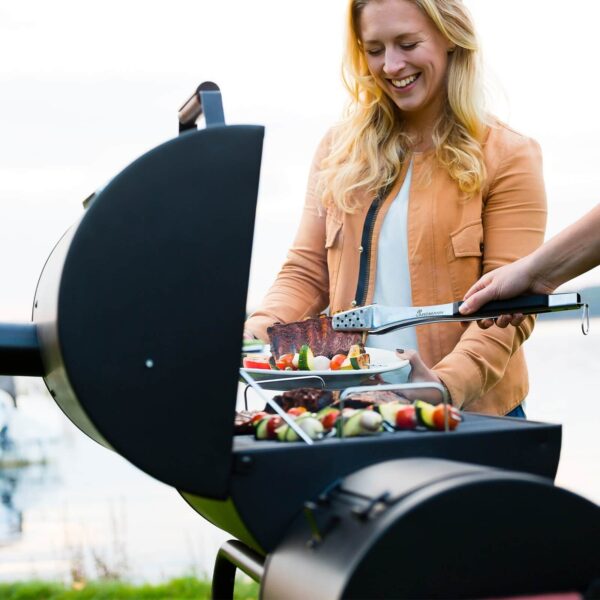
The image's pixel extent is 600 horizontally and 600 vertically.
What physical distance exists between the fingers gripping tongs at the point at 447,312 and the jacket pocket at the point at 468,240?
717 mm

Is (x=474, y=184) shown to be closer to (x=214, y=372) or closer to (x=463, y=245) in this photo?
(x=463, y=245)

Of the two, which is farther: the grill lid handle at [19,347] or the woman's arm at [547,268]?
the woman's arm at [547,268]

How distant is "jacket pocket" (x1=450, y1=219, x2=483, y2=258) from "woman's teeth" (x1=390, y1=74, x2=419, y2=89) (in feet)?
1.39

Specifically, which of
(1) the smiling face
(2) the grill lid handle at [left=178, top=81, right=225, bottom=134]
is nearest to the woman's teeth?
(1) the smiling face

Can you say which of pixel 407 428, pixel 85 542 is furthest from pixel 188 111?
pixel 85 542

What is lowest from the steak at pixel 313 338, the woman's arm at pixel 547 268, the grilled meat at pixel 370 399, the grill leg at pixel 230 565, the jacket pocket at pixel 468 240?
the grill leg at pixel 230 565

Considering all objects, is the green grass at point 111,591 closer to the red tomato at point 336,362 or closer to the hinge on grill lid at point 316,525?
the red tomato at point 336,362

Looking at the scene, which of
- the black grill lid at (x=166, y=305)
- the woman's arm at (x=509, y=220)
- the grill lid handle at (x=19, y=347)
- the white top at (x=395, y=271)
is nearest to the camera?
the black grill lid at (x=166, y=305)

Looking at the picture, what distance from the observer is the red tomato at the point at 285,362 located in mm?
1884

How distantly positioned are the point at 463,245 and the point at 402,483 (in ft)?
4.53

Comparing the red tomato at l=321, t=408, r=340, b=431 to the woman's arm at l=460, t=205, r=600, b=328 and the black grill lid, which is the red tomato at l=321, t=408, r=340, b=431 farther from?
the woman's arm at l=460, t=205, r=600, b=328

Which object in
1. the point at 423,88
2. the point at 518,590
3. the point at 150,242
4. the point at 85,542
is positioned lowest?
the point at 85,542

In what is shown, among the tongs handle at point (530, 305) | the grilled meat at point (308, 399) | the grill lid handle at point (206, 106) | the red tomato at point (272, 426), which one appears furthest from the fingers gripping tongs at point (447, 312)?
the grill lid handle at point (206, 106)

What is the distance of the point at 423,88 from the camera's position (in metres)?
2.49
